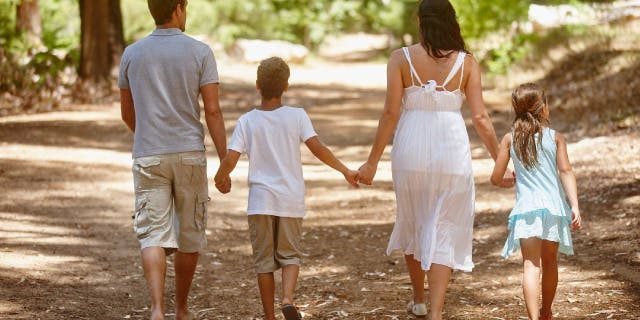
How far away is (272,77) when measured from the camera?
17.2 ft

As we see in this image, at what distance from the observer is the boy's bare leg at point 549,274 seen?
5262mm

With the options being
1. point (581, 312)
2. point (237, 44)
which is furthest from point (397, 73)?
point (237, 44)

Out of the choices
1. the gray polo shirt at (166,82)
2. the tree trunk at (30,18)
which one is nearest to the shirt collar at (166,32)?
the gray polo shirt at (166,82)

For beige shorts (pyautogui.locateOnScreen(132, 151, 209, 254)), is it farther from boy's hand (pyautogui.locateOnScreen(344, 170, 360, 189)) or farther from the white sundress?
the white sundress

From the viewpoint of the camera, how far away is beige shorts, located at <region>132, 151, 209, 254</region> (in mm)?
5184

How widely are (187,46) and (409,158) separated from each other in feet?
4.53

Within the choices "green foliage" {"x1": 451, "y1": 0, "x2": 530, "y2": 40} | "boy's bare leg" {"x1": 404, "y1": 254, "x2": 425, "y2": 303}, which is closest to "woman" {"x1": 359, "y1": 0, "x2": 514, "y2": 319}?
"boy's bare leg" {"x1": 404, "y1": 254, "x2": 425, "y2": 303}

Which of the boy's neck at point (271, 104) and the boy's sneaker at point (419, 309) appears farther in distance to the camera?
the boy's sneaker at point (419, 309)

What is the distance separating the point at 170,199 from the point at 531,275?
2047mm

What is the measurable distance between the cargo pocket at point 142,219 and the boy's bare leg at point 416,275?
1509mm

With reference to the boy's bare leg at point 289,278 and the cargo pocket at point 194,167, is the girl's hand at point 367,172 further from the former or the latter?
the cargo pocket at point 194,167

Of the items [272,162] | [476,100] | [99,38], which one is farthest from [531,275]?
[99,38]

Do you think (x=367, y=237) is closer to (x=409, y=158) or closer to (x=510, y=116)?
(x=409, y=158)

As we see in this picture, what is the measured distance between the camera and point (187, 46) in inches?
204
